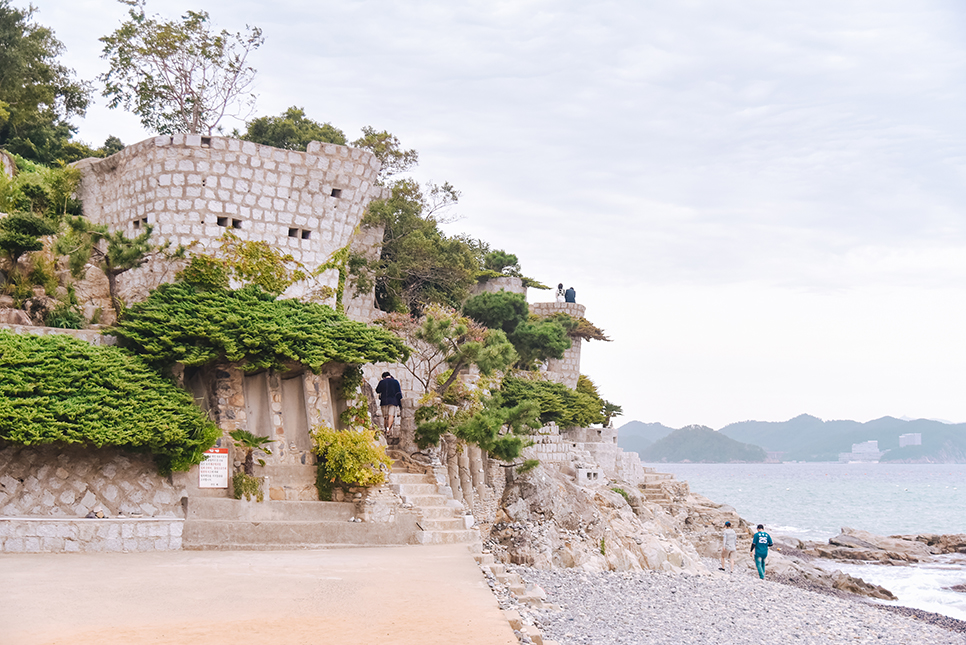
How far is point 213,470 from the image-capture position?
13.1 metres

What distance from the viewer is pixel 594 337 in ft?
133

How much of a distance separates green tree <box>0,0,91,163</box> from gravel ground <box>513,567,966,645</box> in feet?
62.6

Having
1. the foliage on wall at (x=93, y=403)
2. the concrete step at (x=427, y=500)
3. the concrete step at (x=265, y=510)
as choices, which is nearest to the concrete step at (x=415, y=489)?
the concrete step at (x=427, y=500)

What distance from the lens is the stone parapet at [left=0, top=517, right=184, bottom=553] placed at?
1141 centimetres

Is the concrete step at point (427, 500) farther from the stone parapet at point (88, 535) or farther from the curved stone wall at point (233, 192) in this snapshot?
the curved stone wall at point (233, 192)

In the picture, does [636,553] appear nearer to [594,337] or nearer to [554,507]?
[554,507]

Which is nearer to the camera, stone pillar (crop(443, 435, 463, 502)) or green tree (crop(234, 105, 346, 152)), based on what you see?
stone pillar (crop(443, 435, 463, 502))

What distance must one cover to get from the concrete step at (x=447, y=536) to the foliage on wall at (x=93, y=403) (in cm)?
351

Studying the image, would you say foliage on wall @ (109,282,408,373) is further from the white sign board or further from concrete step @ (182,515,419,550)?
concrete step @ (182,515,419,550)

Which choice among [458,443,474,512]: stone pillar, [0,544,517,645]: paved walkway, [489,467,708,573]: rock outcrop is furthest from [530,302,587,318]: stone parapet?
[0,544,517,645]: paved walkway

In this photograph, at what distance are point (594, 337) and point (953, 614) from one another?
18867 millimetres

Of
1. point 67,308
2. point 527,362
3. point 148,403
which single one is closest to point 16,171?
point 67,308

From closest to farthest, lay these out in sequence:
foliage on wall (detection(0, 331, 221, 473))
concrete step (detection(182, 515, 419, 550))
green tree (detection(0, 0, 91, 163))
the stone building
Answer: foliage on wall (detection(0, 331, 221, 473))
the stone building
concrete step (detection(182, 515, 419, 550))
green tree (detection(0, 0, 91, 163))

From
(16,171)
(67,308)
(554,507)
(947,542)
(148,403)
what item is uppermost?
(16,171)
